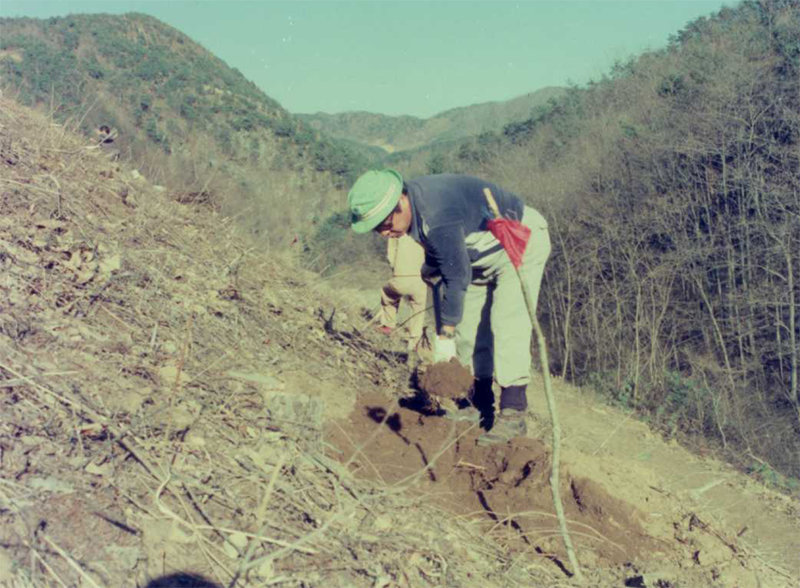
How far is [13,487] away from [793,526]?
5.13 meters

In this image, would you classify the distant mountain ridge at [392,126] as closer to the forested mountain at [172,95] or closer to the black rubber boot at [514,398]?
the forested mountain at [172,95]

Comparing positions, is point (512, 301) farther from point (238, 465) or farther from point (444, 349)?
point (238, 465)

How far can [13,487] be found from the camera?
7.93 feet

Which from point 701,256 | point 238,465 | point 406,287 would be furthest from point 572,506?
point 701,256

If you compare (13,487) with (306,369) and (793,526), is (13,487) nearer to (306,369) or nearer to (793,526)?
(306,369)

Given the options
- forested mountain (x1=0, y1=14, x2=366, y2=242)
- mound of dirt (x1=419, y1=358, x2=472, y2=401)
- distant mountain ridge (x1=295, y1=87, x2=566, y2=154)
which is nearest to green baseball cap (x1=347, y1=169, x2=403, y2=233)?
mound of dirt (x1=419, y1=358, x2=472, y2=401)

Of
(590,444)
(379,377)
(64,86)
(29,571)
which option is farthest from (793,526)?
(64,86)

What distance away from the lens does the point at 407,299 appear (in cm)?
686

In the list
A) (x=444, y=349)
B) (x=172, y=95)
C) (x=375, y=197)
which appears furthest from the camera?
(x=172, y=95)

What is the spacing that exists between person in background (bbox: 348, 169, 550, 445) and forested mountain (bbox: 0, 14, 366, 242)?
11.8 m

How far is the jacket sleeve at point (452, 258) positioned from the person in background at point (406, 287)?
2.84 metres

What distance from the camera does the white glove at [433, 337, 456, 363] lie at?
3.93 m

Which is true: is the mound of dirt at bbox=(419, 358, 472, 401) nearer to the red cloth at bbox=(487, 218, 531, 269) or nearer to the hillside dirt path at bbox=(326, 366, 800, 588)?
the hillside dirt path at bbox=(326, 366, 800, 588)

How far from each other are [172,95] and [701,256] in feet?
80.6
